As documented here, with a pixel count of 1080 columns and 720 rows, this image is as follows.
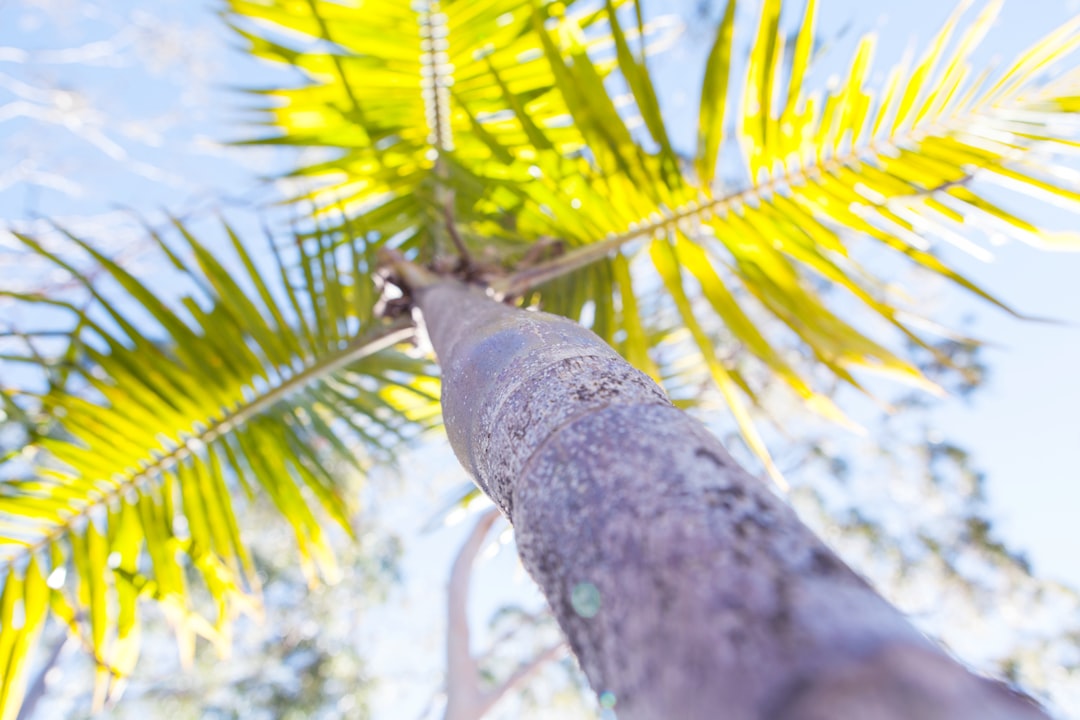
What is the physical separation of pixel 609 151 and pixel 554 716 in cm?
1122

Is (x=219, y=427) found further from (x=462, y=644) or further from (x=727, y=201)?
(x=462, y=644)

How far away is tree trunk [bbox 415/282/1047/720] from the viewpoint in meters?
0.37

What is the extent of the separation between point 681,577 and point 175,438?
1.77m

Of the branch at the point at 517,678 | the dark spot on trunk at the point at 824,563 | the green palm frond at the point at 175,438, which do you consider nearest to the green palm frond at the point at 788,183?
the green palm frond at the point at 175,438

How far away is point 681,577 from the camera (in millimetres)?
457

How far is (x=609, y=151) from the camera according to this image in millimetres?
1667

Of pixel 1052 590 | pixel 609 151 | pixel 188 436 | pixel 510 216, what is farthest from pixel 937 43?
pixel 1052 590

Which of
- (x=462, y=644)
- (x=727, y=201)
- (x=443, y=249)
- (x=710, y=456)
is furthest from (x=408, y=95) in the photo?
(x=462, y=644)

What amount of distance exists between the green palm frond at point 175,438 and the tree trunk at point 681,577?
1.07m

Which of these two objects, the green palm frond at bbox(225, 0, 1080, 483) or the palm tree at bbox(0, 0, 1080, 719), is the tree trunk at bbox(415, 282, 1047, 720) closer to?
the palm tree at bbox(0, 0, 1080, 719)

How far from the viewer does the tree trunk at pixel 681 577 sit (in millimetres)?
369

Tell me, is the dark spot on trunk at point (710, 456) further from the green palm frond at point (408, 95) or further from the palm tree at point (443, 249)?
the green palm frond at point (408, 95)

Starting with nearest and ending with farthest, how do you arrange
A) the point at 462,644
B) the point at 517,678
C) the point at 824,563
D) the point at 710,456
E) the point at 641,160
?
the point at 824,563
the point at 710,456
the point at 641,160
the point at 462,644
the point at 517,678

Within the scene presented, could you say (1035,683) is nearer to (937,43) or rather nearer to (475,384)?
(937,43)
